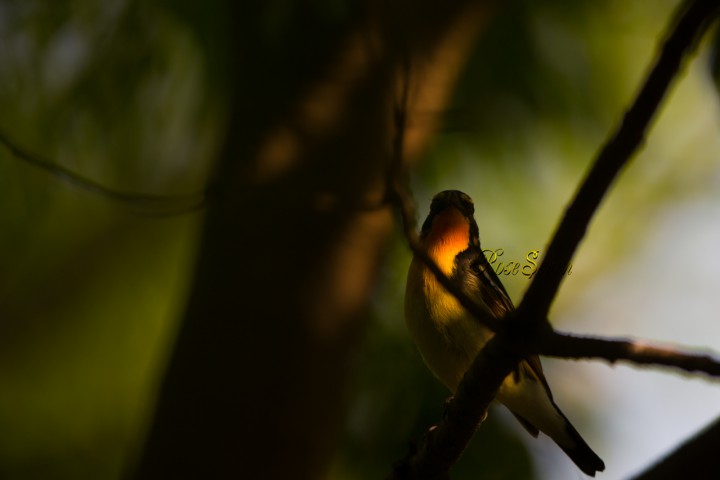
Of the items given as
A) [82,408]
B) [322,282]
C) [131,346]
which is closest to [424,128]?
[322,282]

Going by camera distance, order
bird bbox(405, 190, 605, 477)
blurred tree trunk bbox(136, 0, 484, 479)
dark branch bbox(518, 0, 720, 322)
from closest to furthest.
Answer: dark branch bbox(518, 0, 720, 322)
bird bbox(405, 190, 605, 477)
blurred tree trunk bbox(136, 0, 484, 479)

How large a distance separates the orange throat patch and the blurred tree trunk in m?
0.58

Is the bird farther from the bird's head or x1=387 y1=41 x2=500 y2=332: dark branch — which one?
x1=387 y1=41 x2=500 y2=332: dark branch

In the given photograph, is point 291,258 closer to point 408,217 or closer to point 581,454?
point 581,454

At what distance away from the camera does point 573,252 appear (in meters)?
1.74

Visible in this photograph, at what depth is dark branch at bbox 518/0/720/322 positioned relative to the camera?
160cm

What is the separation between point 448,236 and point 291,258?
0.96m

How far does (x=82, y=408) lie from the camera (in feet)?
19.9

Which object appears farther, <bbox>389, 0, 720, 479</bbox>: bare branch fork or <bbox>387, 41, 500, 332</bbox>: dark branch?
<bbox>387, 41, 500, 332</bbox>: dark branch

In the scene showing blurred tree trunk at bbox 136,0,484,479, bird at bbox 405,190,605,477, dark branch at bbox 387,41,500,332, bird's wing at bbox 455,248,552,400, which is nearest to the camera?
dark branch at bbox 387,41,500,332

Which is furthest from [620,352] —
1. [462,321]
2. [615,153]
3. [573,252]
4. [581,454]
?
[581,454]

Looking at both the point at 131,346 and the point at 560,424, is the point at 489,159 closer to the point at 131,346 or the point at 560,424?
the point at 560,424

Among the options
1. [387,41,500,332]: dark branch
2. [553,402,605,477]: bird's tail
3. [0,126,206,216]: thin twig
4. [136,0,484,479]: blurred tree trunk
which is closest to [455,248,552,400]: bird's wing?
[553,402,605,477]: bird's tail

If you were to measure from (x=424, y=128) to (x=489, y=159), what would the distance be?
122cm
